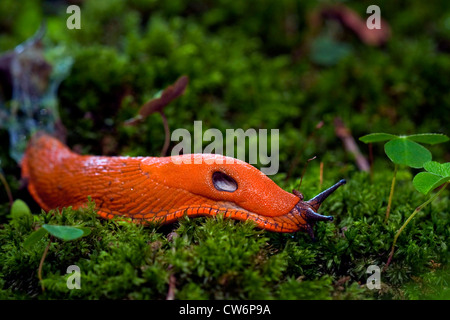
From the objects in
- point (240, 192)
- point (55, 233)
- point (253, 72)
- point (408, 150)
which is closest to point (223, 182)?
point (240, 192)

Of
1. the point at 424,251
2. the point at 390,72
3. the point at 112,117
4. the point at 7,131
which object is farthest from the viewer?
the point at 390,72

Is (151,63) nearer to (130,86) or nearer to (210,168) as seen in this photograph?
(130,86)

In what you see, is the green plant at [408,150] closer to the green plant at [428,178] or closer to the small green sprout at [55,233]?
the green plant at [428,178]

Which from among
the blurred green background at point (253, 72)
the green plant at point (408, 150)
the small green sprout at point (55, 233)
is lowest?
the small green sprout at point (55, 233)

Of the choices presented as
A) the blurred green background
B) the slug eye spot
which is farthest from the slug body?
the blurred green background

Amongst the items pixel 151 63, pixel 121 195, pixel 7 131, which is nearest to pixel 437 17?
pixel 151 63

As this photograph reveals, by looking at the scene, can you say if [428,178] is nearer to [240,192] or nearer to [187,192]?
[240,192]

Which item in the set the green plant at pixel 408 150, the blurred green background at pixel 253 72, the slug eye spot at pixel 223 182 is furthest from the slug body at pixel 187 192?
the blurred green background at pixel 253 72
